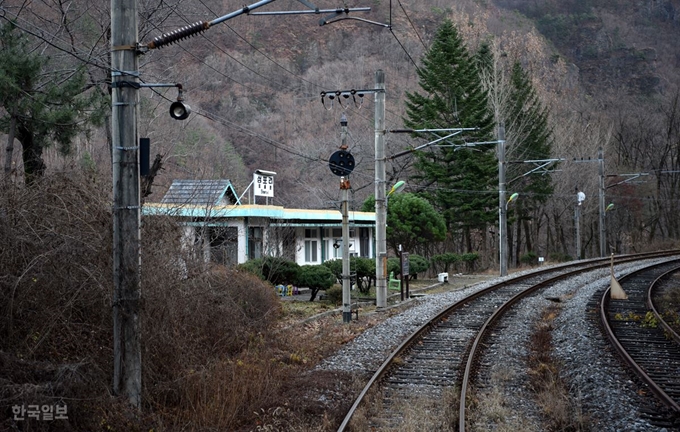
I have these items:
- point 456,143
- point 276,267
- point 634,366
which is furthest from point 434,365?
point 456,143

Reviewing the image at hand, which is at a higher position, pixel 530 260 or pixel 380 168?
pixel 380 168

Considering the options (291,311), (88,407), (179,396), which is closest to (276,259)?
(291,311)

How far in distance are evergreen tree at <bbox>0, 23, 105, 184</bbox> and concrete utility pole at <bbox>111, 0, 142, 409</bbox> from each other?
5.22m

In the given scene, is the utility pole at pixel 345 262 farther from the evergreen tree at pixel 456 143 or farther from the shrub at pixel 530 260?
the shrub at pixel 530 260

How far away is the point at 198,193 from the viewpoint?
52.0 ft

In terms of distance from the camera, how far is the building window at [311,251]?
31766 millimetres

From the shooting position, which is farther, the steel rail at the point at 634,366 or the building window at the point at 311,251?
the building window at the point at 311,251

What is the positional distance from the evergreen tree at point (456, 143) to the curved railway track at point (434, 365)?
→ 25.0 metres

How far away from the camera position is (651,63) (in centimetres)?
10550

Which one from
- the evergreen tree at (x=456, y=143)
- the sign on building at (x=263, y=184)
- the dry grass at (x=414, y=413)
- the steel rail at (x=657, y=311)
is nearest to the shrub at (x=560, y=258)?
the evergreen tree at (x=456, y=143)

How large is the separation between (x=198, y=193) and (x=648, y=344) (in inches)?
401

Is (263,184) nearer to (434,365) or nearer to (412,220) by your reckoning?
(412,220)

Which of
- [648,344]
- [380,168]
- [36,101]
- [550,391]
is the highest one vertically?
[36,101]

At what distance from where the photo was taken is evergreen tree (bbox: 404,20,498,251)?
146 ft
